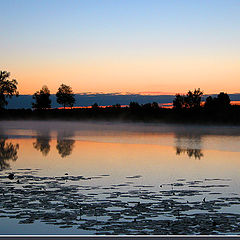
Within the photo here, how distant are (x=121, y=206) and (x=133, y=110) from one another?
303 ft

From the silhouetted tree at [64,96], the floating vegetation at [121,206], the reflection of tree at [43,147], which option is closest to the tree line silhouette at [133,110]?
the silhouetted tree at [64,96]

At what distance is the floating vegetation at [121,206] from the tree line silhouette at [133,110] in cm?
6084

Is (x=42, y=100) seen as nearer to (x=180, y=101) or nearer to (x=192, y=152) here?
(x=180, y=101)

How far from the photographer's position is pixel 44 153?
2367 cm

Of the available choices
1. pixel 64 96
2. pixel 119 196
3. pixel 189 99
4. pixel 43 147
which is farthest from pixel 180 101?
pixel 119 196

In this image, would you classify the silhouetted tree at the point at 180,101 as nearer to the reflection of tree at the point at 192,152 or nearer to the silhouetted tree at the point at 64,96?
the silhouetted tree at the point at 64,96

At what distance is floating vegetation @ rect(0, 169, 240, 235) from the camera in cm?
856

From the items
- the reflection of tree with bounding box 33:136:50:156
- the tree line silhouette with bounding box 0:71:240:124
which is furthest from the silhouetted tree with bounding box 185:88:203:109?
the reflection of tree with bounding box 33:136:50:156

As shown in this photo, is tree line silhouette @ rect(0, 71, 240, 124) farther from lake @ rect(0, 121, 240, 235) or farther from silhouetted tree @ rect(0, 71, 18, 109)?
lake @ rect(0, 121, 240, 235)

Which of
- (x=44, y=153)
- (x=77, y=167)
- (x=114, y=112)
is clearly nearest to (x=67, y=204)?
(x=77, y=167)

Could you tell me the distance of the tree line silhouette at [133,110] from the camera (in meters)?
81.4

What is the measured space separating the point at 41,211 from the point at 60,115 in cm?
10367

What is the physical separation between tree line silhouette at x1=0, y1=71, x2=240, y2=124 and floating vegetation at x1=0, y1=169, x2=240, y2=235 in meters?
60.8

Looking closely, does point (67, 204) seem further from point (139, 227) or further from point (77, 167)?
point (77, 167)
